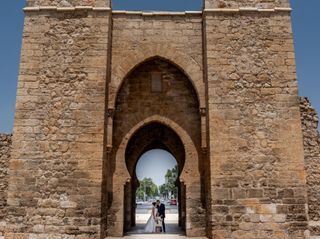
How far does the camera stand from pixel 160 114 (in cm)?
857

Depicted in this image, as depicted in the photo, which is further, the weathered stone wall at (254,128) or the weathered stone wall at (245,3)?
the weathered stone wall at (245,3)

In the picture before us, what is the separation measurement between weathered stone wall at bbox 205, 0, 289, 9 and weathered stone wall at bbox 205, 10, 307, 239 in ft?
0.76

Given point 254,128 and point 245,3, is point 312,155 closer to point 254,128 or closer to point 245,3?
point 254,128

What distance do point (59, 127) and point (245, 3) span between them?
5270 mm

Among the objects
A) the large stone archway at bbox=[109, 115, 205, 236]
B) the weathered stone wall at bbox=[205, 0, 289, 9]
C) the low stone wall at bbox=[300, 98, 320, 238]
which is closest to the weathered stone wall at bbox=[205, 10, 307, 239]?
the weathered stone wall at bbox=[205, 0, 289, 9]

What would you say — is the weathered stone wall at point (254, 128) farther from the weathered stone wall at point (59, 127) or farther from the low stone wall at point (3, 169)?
the low stone wall at point (3, 169)

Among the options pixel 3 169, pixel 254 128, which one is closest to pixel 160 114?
pixel 254 128

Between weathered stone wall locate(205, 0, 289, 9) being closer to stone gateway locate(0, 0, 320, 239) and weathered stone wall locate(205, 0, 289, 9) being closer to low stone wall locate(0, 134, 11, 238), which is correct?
stone gateway locate(0, 0, 320, 239)

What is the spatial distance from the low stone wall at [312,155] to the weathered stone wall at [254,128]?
97.4 inches

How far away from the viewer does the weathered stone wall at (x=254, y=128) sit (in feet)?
23.3

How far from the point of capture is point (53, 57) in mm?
7816

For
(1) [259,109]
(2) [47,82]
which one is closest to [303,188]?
(1) [259,109]

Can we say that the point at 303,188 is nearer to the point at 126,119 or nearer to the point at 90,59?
the point at 126,119

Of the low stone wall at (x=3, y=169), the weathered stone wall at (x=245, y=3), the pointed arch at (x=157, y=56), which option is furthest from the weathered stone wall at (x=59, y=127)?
the low stone wall at (x=3, y=169)
